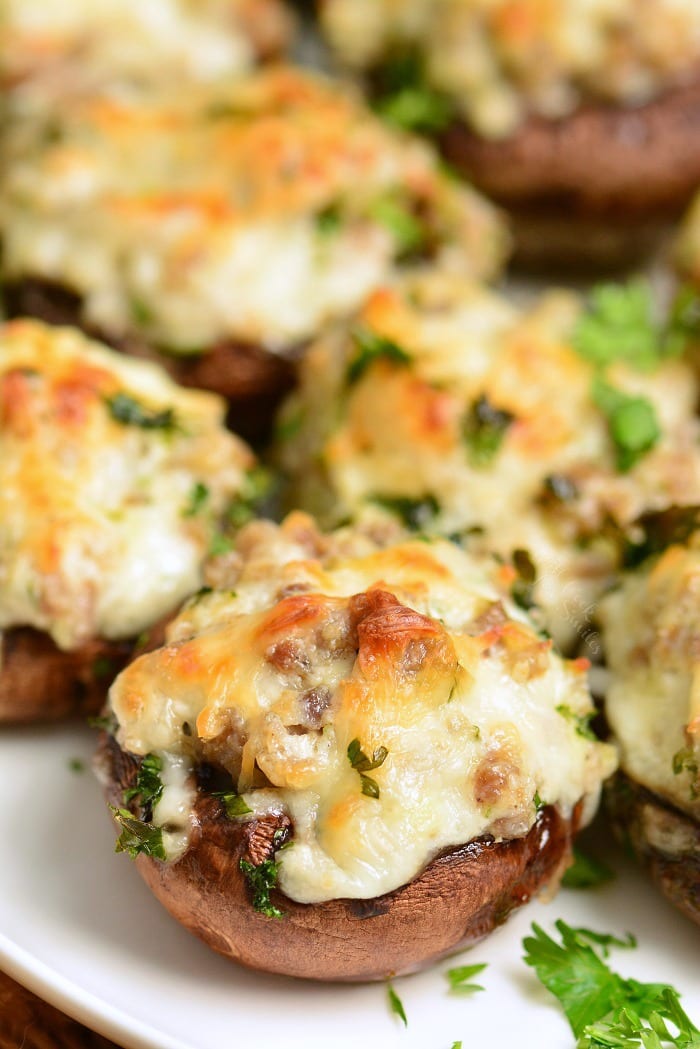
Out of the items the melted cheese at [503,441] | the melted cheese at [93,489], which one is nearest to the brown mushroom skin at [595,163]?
the melted cheese at [503,441]

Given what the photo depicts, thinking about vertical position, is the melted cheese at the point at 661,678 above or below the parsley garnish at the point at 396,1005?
above

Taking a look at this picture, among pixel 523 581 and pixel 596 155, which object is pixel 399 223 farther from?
pixel 523 581

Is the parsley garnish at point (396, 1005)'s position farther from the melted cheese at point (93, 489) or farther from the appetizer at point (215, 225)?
the appetizer at point (215, 225)

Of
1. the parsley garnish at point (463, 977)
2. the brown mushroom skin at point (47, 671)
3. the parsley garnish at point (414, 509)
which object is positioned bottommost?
the brown mushroom skin at point (47, 671)

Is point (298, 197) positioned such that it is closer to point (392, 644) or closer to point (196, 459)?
point (196, 459)

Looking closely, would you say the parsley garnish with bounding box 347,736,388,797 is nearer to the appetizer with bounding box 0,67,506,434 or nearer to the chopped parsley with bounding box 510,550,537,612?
the chopped parsley with bounding box 510,550,537,612

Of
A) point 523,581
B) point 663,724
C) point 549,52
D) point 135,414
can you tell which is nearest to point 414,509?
point 523,581
